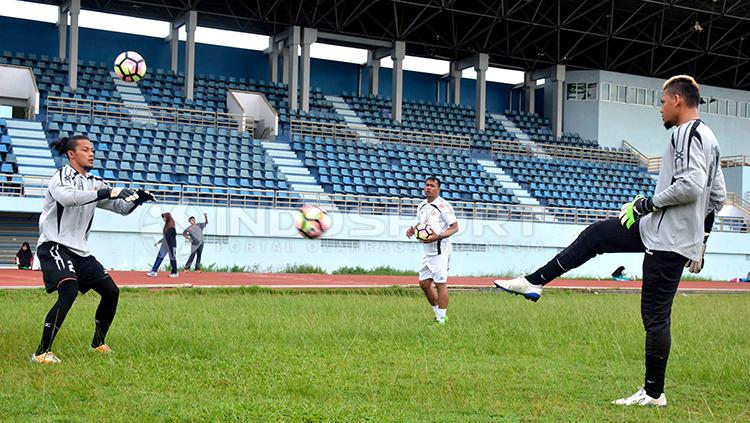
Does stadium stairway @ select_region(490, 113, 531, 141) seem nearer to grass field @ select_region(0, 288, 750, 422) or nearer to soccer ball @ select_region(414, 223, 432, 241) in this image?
grass field @ select_region(0, 288, 750, 422)

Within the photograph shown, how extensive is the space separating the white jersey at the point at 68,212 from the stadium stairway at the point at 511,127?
38284 millimetres

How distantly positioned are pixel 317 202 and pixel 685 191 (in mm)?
24894

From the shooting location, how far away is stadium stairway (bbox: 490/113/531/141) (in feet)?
149

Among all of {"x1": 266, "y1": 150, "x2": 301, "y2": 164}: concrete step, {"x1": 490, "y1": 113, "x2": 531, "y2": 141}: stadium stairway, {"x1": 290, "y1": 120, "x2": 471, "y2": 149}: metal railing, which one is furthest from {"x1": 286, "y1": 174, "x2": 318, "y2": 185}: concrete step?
{"x1": 490, "y1": 113, "x2": 531, "y2": 141}: stadium stairway

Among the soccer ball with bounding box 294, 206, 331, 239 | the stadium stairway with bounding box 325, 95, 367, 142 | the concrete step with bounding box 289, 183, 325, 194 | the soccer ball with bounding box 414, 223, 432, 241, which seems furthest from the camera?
the stadium stairway with bounding box 325, 95, 367, 142

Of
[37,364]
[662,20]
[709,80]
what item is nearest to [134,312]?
[37,364]

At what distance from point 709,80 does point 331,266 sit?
30887mm

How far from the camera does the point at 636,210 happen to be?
6473 mm

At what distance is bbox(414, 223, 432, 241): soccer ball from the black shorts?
5.06 meters

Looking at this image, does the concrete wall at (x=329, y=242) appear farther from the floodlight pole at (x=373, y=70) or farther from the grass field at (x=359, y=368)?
the grass field at (x=359, y=368)

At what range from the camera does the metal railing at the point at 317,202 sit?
27.7 m

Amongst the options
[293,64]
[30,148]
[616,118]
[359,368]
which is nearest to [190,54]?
[293,64]

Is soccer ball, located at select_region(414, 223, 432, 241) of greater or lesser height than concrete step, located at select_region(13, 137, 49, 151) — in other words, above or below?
below

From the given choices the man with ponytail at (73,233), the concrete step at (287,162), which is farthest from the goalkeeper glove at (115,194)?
the concrete step at (287,162)
